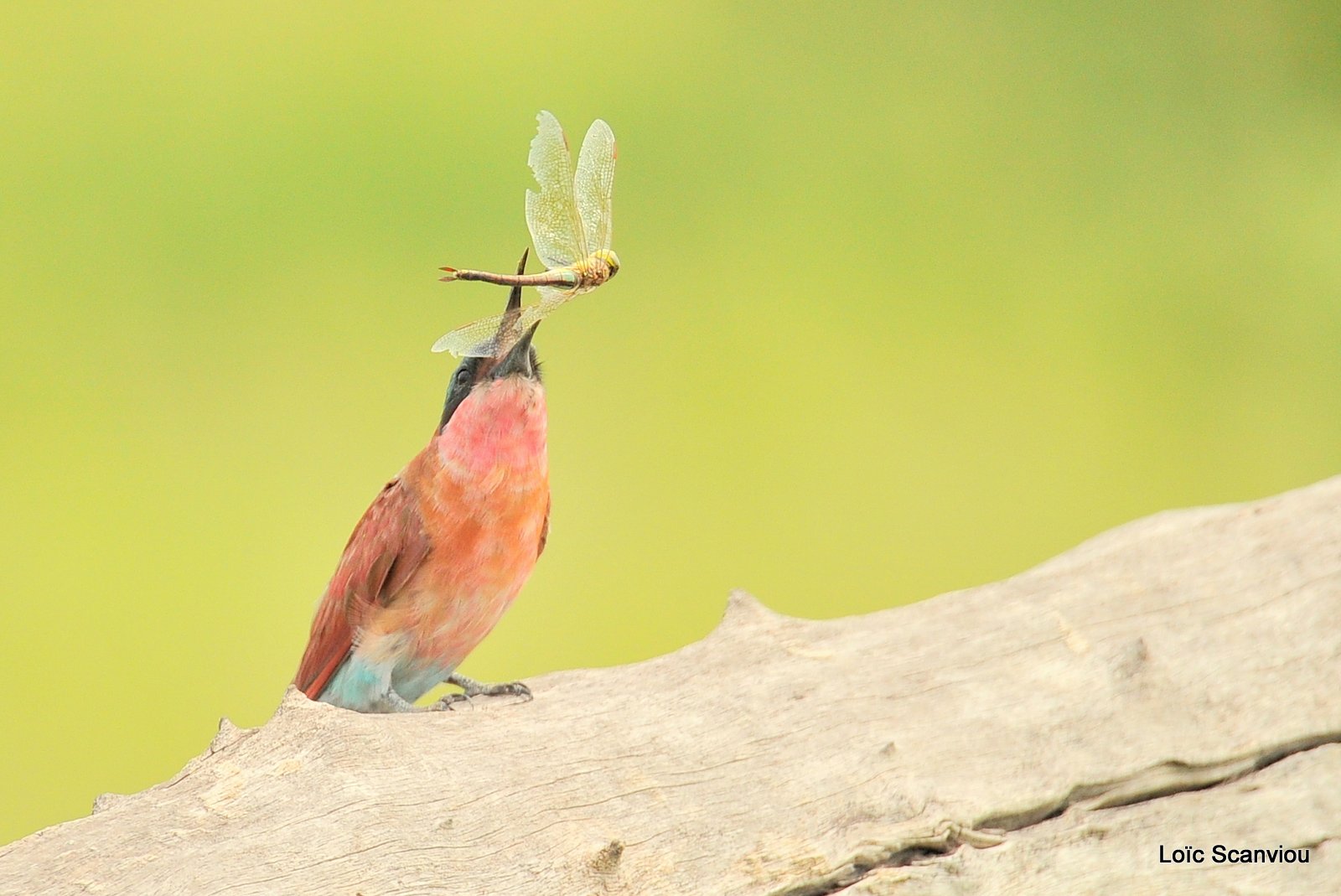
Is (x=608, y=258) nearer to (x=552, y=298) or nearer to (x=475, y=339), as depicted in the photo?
(x=552, y=298)

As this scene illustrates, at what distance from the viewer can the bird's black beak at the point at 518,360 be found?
1648 millimetres

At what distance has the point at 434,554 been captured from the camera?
169 centimetres

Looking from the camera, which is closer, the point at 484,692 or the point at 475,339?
the point at 475,339

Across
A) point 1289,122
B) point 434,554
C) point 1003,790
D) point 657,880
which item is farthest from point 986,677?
point 1289,122

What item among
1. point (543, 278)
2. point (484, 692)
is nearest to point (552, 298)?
point (543, 278)

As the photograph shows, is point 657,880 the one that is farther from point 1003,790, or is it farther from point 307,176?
point 307,176

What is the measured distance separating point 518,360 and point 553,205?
0.20 meters

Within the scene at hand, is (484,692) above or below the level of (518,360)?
below

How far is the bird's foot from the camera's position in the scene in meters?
1.71

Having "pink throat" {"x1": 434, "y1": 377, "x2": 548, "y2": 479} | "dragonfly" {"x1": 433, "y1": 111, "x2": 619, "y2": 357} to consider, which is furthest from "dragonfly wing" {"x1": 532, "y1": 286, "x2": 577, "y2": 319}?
"pink throat" {"x1": 434, "y1": 377, "x2": 548, "y2": 479}

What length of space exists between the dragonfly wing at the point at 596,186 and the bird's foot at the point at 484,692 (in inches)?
23.3

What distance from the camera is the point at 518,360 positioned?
1666 millimetres

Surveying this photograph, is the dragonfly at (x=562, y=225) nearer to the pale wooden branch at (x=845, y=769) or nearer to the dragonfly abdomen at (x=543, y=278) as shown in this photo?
the dragonfly abdomen at (x=543, y=278)

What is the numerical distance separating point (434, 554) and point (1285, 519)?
124 cm
